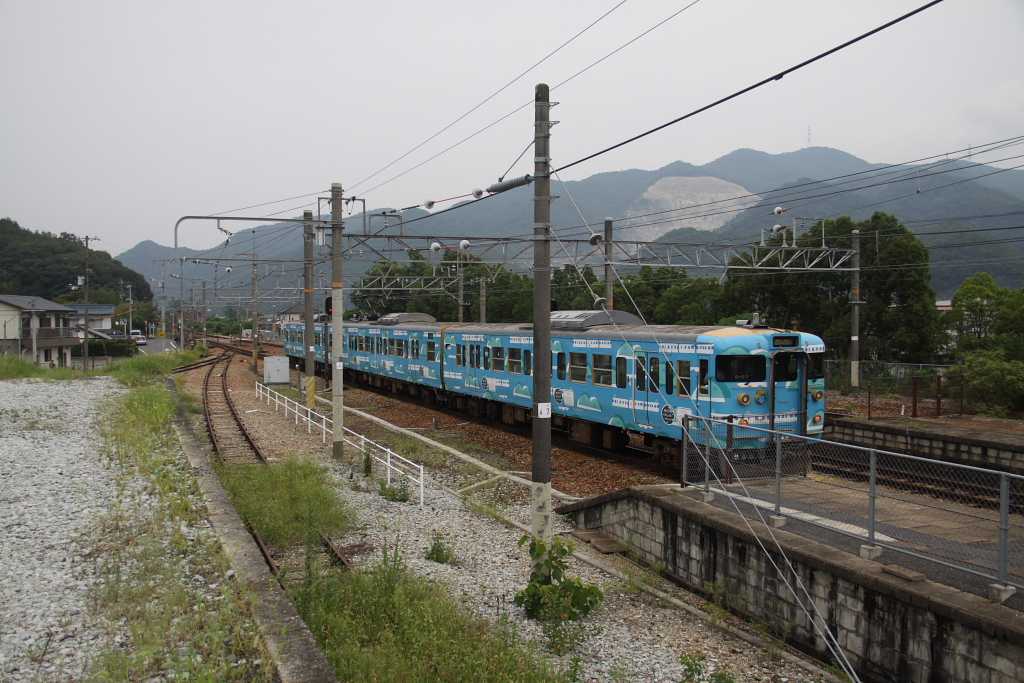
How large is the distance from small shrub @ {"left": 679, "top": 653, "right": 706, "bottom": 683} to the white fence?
6144mm

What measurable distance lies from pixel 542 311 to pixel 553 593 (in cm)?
315

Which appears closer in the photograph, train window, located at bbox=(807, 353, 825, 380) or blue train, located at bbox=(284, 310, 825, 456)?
blue train, located at bbox=(284, 310, 825, 456)

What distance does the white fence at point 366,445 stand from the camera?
45.7 feet

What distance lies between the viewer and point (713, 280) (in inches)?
1412

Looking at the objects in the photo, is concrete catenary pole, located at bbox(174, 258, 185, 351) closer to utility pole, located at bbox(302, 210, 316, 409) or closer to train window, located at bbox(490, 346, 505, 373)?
utility pole, located at bbox(302, 210, 316, 409)

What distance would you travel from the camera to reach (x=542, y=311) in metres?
9.28

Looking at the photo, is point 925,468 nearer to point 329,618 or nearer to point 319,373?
point 329,618

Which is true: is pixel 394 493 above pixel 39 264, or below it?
below

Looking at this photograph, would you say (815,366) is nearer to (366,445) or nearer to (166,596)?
(366,445)

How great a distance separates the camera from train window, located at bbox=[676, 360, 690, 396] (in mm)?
13305

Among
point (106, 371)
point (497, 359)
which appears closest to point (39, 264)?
point (106, 371)

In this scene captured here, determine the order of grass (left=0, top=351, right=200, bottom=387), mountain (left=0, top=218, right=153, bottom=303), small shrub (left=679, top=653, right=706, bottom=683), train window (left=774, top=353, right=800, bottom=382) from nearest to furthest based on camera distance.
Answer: small shrub (left=679, top=653, right=706, bottom=683) < train window (left=774, top=353, right=800, bottom=382) < grass (left=0, top=351, right=200, bottom=387) < mountain (left=0, top=218, right=153, bottom=303)

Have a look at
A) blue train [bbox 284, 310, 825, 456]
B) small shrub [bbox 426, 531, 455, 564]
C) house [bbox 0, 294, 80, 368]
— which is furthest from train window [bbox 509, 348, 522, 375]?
house [bbox 0, 294, 80, 368]

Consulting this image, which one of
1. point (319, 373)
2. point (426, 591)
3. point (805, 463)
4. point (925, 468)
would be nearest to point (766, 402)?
point (805, 463)
